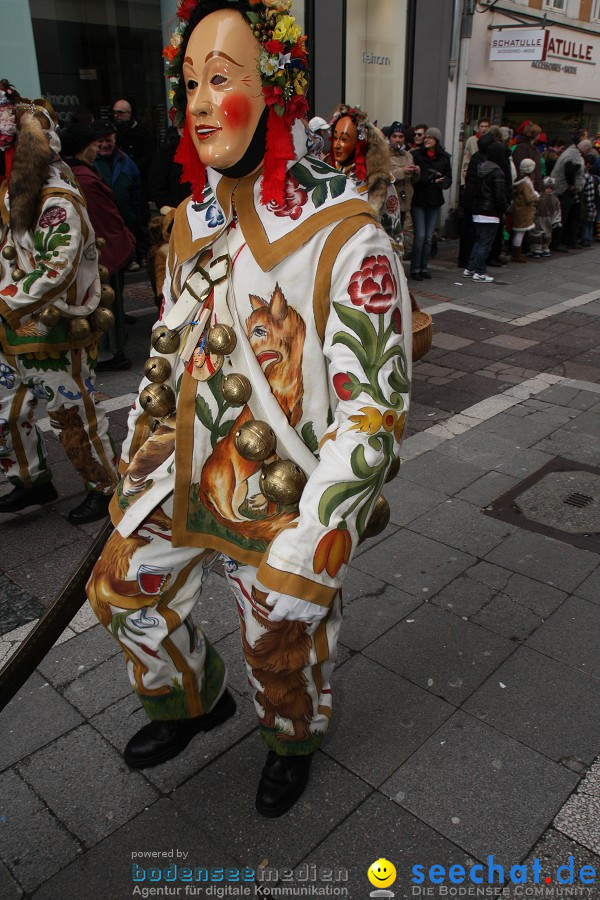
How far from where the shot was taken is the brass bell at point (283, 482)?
1779 millimetres

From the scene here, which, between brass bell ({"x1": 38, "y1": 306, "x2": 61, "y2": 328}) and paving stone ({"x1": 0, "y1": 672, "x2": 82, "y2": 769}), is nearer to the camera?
paving stone ({"x1": 0, "y1": 672, "x2": 82, "y2": 769})

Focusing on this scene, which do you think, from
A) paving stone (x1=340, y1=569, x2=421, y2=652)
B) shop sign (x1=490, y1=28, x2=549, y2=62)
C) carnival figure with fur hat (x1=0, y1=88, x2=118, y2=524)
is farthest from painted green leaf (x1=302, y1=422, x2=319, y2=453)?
shop sign (x1=490, y1=28, x2=549, y2=62)

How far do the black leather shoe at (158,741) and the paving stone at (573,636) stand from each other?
1.41 m

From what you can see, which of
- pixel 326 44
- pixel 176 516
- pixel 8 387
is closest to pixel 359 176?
pixel 8 387

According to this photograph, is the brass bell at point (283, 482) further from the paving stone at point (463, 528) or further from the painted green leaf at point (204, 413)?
the paving stone at point (463, 528)

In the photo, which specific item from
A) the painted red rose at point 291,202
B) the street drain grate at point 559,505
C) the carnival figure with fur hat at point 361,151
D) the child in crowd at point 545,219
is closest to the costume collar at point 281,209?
the painted red rose at point 291,202

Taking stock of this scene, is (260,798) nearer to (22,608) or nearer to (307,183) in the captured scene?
(22,608)

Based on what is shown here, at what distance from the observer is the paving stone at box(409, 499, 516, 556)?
372 cm

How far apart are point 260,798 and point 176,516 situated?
923 mm

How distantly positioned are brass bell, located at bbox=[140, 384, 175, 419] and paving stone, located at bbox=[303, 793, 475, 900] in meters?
1.31

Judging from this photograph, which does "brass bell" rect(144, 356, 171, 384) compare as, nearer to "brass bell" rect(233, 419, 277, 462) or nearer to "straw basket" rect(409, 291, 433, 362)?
"brass bell" rect(233, 419, 277, 462)

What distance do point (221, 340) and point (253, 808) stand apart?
1416mm

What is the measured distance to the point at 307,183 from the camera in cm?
181

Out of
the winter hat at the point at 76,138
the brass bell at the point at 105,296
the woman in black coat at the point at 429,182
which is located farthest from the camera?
the woman in black coat at the point at 429,182
